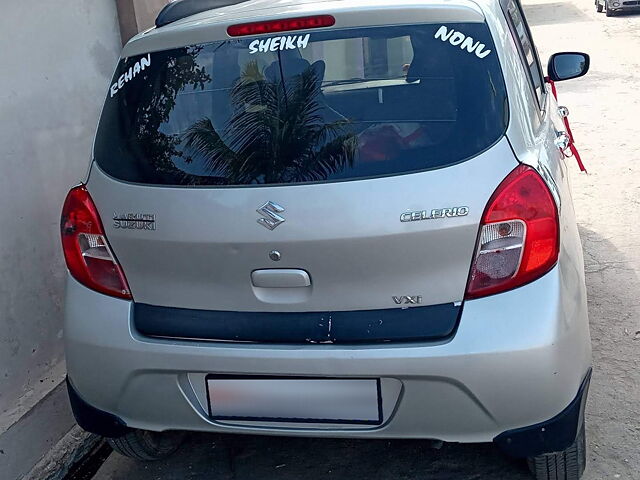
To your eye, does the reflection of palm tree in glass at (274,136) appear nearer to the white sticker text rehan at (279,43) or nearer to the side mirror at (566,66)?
the white sticker text rehan at (279,43)

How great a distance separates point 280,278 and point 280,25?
808mm

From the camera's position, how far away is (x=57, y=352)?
388 cm

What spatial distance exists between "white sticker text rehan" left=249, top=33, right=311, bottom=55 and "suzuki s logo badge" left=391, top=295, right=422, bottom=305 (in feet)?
2.77

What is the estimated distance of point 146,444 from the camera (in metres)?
3.10

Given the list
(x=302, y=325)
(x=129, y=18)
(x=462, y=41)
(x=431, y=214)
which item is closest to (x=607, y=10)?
(x=129, y=18)

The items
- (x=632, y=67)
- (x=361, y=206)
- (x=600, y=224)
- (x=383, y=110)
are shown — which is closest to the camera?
(x=361, y=206)

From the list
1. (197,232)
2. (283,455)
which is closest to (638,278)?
(283,455)

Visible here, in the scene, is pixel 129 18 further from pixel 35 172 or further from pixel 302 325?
pixel 302 325

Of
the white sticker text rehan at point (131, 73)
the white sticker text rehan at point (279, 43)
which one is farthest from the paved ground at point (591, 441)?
the white sticker text rehan at point (279, 43)

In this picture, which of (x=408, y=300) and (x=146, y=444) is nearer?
(x=408, y=300)

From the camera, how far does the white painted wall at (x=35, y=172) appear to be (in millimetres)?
3518

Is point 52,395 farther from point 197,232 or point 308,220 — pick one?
point 308,220

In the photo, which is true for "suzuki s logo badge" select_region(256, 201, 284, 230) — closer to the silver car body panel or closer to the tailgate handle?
the silver car body panel

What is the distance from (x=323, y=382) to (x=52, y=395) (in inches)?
68.0
